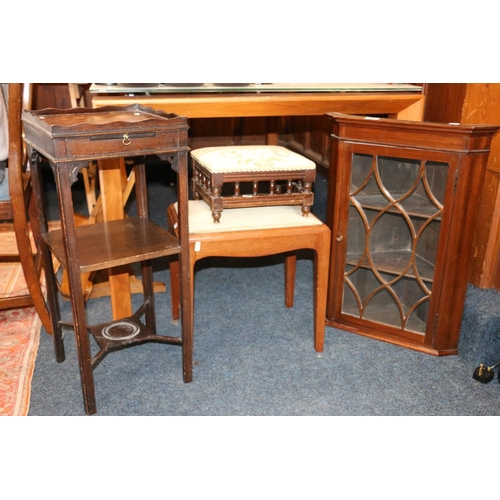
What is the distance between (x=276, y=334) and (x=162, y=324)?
0.47 m

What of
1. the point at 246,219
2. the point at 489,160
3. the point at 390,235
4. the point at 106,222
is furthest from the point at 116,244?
the point at 489,160

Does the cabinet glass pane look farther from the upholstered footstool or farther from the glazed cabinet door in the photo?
the upholstered footstool

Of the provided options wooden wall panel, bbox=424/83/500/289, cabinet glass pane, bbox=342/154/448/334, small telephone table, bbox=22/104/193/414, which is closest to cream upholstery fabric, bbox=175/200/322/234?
small telephone table, bbox=22/104/193/414

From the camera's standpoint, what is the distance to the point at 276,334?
2205 mm

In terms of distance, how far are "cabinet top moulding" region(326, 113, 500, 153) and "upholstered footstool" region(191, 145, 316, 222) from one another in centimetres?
21

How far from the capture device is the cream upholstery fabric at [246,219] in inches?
73.5

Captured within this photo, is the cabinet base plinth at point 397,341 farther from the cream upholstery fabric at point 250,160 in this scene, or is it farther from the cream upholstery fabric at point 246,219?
the cream upholstery fabric at point 250,160

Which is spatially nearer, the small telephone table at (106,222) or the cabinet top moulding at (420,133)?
the small telephone table at (106,222)

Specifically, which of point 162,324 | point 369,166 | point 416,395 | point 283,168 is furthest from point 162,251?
point 416,395

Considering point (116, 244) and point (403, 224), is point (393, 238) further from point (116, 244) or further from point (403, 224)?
point (116, 244)

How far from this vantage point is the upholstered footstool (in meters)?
1.83

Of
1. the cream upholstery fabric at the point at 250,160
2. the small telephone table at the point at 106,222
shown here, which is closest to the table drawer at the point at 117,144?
the small telephone table at the point at 106,222

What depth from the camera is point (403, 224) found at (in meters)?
2.08
